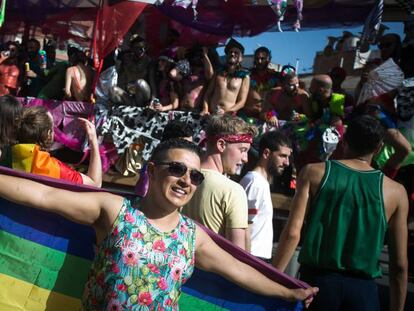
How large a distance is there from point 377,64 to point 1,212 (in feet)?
18.7

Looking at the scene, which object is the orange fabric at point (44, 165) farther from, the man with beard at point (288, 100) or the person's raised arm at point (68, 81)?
the person's raised arm at point (68, 81)

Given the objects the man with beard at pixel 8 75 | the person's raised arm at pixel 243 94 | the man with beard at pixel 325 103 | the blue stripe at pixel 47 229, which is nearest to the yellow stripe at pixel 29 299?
the blue stripe at pixel 47 229

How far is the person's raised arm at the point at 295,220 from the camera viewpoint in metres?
3.12

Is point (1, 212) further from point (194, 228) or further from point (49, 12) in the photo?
point (49, 12)

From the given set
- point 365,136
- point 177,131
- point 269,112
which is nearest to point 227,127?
point 177,131

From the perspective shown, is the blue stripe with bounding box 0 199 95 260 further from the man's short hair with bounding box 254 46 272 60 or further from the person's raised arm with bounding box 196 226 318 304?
the man's short hair with bounding box 254 46 272 60

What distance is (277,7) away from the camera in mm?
7484

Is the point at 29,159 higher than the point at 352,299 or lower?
higher

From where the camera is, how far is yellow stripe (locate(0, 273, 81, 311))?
2.72 m

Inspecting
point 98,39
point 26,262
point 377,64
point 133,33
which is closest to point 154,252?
point 26,262

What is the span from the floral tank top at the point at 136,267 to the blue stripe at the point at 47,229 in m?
0.38

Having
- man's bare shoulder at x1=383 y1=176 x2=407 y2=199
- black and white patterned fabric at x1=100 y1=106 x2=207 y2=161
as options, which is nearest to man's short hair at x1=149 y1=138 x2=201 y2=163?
man's bare shoulder at x1=383 y1=176 x2=407 y2=199

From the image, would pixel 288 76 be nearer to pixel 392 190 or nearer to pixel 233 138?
pixel 233 138

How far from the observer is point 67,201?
2332 mm
